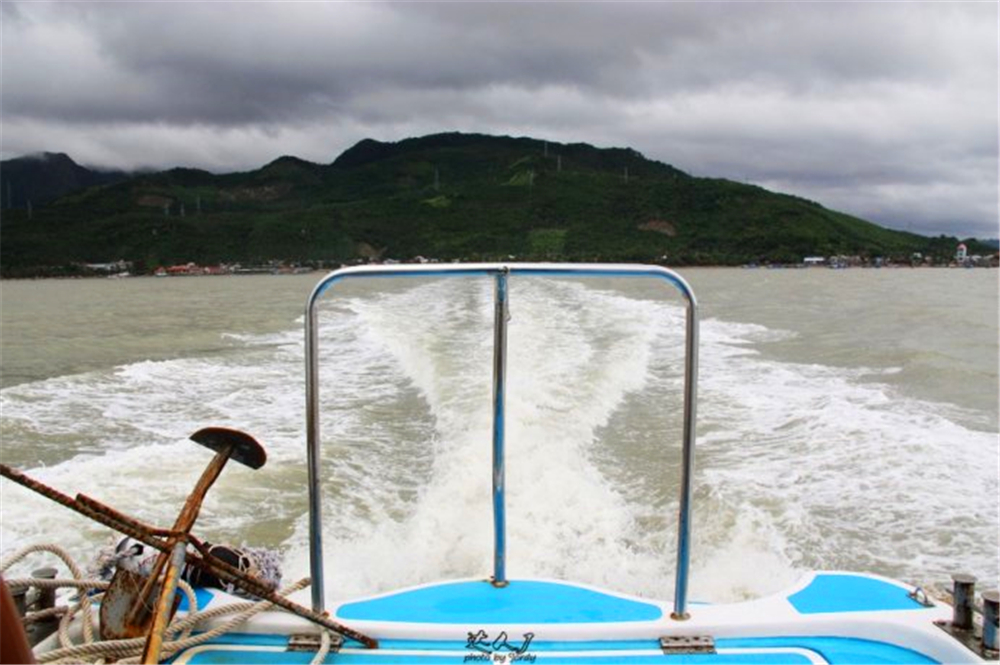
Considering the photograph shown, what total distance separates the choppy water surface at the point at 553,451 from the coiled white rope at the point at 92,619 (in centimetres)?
186

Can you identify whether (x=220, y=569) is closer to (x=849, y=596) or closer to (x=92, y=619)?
(x=92, y=619)

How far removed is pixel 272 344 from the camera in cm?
1384

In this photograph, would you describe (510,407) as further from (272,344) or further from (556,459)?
(272,344)

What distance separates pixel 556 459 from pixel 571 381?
283cm

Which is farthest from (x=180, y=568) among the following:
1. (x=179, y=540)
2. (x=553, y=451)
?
(x=553, y=451)

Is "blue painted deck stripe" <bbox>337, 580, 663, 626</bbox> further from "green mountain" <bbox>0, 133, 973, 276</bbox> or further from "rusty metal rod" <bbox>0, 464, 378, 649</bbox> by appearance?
"green mountain" <bbox>0, 133, 973, 276</bbox>

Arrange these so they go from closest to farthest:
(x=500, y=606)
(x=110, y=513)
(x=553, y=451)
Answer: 1. (x=110, y=513)
2. (x=500, y=606)
3. (x=553, y=451)

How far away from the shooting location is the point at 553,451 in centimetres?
614

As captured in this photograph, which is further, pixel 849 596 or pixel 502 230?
pixel 502 230

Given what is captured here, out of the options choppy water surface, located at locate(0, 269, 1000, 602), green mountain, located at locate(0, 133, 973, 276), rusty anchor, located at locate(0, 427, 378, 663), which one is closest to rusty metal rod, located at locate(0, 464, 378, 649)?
rusty anchor, located at locate(0, 427, 378, 663)

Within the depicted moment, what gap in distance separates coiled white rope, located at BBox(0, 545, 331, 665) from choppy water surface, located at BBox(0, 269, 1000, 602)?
186cm

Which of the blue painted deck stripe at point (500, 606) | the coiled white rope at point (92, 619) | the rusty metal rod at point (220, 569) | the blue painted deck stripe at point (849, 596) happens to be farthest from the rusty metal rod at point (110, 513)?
the blue painted deck stripe at point (849, 596)

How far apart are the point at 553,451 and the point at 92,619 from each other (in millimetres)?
4319

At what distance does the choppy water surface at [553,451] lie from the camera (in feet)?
14.4
